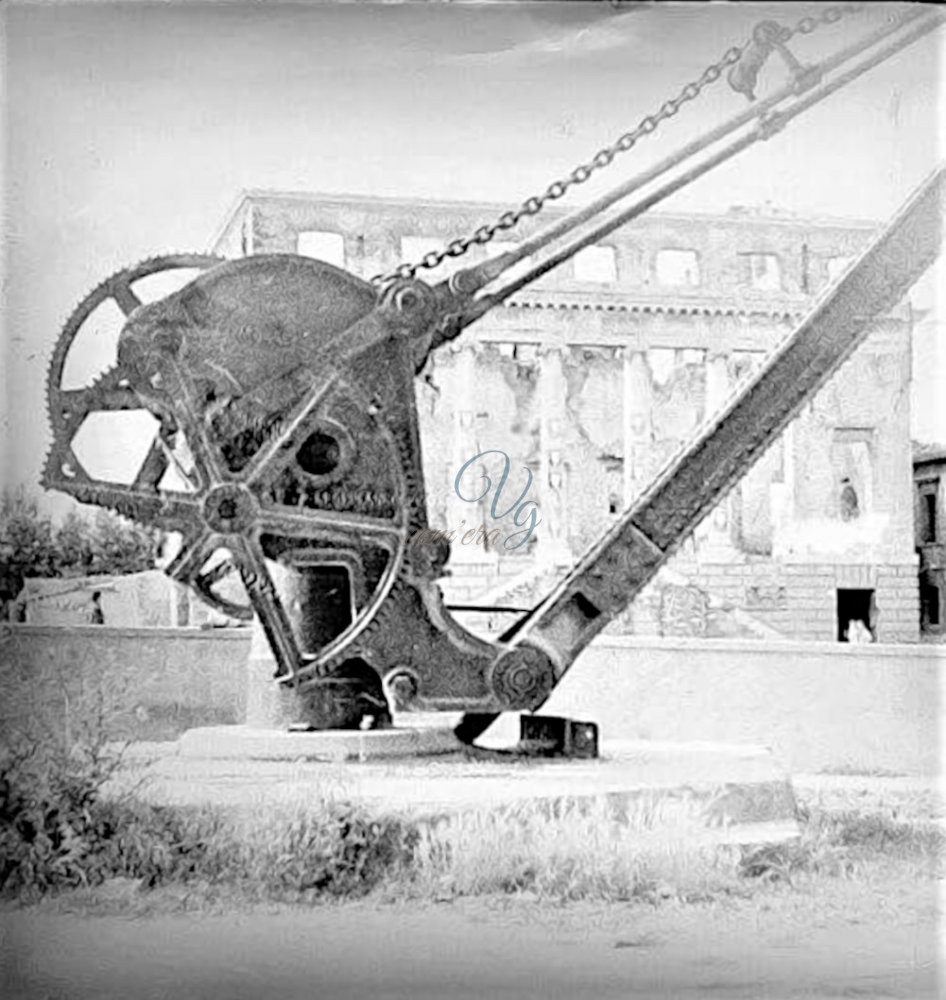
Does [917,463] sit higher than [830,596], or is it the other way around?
[917,463]

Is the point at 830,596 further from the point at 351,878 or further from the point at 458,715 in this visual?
the point at 351,878

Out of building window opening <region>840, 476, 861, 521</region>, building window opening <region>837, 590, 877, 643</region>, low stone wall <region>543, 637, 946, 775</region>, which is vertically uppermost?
building window opening <region>840, 476, 861, 521</region>

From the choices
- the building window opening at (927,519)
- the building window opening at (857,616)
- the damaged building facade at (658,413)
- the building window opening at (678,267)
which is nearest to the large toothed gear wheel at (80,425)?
the damaged building facade at (658,413)

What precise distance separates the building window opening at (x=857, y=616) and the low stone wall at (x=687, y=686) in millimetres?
16

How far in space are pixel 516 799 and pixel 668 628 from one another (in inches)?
13.0

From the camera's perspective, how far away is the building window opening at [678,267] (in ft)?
9.08

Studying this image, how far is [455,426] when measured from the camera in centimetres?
275

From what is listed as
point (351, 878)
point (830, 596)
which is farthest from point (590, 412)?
point (351, 878)

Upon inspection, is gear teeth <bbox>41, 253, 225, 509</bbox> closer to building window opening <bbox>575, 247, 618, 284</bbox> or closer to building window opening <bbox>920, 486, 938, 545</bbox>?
building window opening <bbox>575, 247, 618, 284</bbox>

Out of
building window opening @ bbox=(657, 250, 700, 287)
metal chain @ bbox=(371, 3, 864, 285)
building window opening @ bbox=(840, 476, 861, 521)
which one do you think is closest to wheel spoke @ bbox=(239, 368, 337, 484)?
metal chain @ bbox=(371, 3, 864, 285)

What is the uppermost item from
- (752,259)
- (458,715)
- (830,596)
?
(752,259)

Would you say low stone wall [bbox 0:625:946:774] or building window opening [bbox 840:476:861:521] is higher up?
building window opening [bbox 840:476:861:521]

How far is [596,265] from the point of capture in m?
2.77

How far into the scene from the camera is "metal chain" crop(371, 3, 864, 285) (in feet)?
9.01
